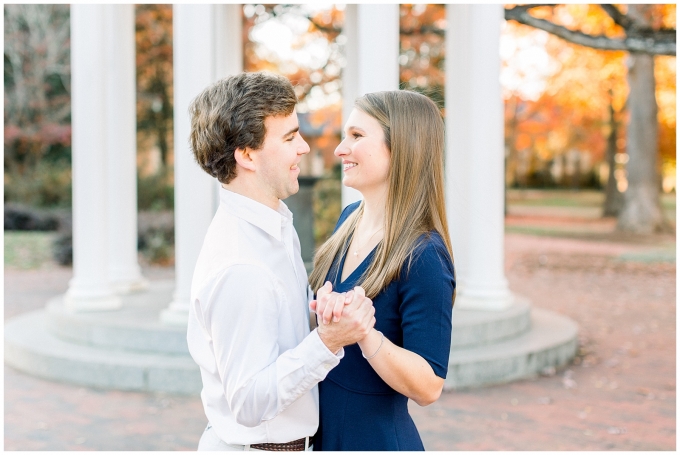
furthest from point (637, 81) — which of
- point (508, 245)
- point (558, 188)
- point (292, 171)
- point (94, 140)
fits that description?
point (558, 188)

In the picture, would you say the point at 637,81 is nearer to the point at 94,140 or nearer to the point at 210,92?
the point at 94,140

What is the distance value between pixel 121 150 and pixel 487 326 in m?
5.87

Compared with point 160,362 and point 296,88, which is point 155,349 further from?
point 296,88

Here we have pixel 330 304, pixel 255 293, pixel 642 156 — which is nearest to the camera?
pixel 330 304

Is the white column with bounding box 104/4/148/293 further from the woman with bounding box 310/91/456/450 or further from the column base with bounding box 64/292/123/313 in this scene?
the woman with bounding box 310/91/456/450

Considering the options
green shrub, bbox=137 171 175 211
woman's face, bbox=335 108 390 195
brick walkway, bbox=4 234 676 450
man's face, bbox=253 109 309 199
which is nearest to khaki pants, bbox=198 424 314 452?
man's face, bbox=253 109 309 199

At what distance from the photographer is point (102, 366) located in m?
7.74

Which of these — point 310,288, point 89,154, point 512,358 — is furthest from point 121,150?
point 310,288

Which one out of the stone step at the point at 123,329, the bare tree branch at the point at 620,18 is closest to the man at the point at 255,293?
the stone step at the point at 123,329

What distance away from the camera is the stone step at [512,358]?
7.75 meters

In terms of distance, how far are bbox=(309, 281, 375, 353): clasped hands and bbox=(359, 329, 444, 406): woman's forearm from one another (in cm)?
10

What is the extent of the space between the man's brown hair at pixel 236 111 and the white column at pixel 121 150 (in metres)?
8.44

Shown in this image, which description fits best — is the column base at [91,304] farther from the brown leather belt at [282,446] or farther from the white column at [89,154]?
the brown leather belt at [282,446]

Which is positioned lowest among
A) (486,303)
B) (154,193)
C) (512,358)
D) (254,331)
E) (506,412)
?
(506,412)
